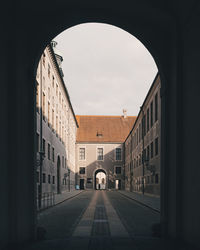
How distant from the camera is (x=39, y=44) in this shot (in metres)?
8.17

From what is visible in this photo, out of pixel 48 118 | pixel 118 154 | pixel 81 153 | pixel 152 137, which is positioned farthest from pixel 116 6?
pixel 118 154

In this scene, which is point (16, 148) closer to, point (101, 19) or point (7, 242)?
point (7, 242)

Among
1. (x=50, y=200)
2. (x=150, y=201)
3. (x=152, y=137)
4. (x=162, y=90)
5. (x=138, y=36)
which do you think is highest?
(x=138, y=36)

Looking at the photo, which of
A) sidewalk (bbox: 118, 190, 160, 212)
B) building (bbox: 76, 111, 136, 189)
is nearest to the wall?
sidewalk (bbox: 118, 190, 160, 212)

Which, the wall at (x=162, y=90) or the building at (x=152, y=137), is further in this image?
the building at (x=152, y=137)

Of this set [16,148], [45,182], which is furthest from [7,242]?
[45,182]

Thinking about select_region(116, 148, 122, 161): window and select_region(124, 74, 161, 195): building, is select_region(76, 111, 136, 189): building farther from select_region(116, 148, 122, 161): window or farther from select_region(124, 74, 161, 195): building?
select_region(124, 74, 161, 195): building

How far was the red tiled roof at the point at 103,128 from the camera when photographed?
65.1 metres

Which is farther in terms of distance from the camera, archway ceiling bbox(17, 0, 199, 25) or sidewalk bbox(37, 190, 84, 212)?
sidewalk bbox(37, 190, 84, 212)

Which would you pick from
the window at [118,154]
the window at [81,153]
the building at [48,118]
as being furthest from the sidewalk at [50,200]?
the window at [118,154]

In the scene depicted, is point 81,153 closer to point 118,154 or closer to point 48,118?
point 118,154

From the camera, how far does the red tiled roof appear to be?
65.1 metres

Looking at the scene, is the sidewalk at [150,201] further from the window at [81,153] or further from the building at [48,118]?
the window at [81,153]

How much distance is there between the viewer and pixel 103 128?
68.2m
